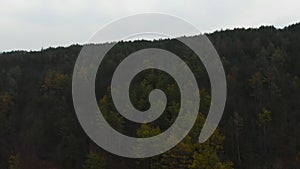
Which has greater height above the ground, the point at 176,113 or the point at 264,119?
the point at 264,119

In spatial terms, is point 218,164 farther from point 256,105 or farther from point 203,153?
point 256,105

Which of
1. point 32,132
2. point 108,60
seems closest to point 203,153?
point 32,132

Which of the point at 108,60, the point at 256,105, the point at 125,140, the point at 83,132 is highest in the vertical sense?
the point at 108,60

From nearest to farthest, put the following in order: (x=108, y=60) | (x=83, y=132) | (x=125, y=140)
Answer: (x=125, y=140) < (x=83, y=132) < (x=108, y=60)

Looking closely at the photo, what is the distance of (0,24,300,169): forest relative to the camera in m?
42.0

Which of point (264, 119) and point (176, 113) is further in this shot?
point (264, 119)

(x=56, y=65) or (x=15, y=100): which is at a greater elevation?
(x=56, y=65)

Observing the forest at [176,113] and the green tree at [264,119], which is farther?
the green tree at [264,119]

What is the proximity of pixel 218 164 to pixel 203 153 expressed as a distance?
1409 mm

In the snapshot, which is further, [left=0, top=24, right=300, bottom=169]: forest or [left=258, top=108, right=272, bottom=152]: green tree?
[left=258, top=108, right=272, bottom=152]: green tree

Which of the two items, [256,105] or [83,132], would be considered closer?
[83,132]

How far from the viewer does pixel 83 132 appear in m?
50.7

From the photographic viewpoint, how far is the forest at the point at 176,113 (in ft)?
138

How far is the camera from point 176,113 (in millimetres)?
44750
